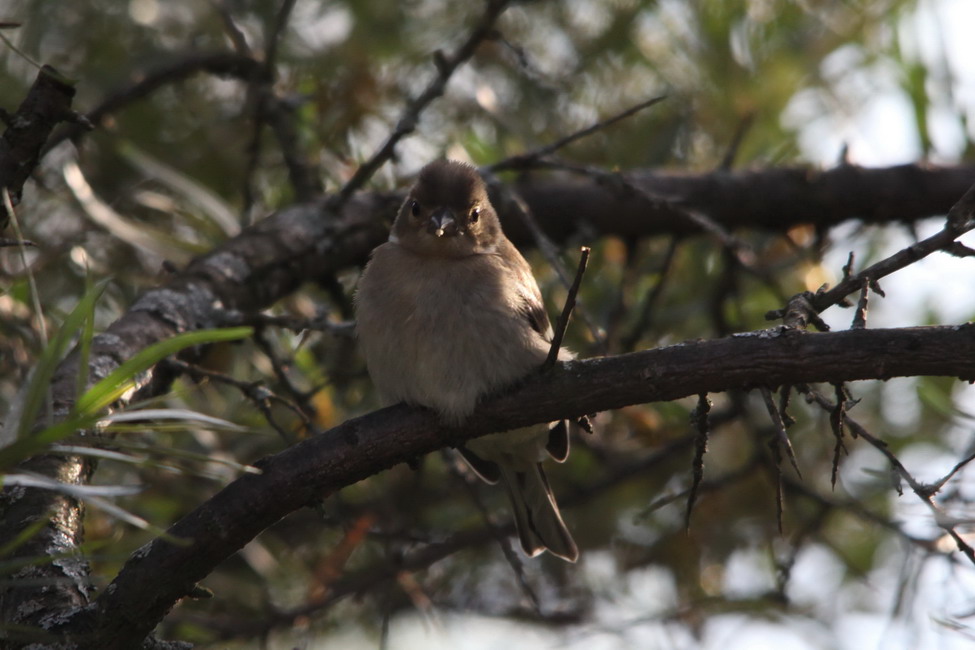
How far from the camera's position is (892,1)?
491 centimetres

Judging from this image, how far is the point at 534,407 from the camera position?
8.50ft

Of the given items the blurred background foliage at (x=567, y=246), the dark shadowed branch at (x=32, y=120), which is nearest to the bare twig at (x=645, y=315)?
the blurred background foliage at (x=567, y=246)

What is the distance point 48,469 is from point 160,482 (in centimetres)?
151

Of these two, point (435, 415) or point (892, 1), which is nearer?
point (435, 415)

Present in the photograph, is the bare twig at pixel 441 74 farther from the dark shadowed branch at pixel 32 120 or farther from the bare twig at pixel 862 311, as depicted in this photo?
the bare twig at pixel 862 311

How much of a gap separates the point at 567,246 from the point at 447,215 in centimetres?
115

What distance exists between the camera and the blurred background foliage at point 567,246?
440cm

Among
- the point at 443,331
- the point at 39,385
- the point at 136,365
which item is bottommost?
the point at 39,385

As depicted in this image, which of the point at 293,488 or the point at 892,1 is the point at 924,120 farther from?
the point at 293,488

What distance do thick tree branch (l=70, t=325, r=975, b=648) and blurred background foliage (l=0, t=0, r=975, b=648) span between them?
5.44 ft

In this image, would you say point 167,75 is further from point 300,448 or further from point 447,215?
point 300,448

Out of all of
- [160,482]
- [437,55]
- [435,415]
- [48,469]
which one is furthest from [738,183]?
[48,469]

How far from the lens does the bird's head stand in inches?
144

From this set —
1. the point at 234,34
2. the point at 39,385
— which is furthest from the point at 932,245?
the point at 234,34
